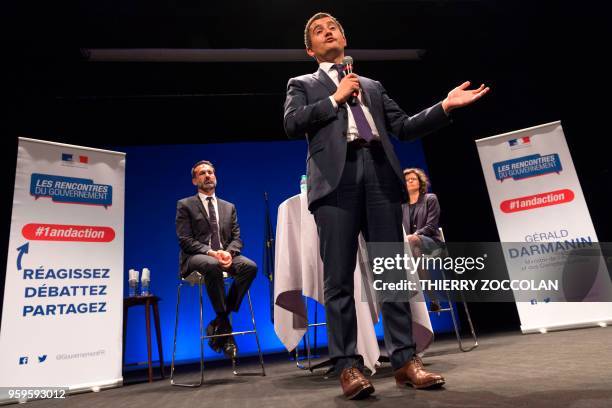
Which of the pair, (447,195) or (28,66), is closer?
(28,66)

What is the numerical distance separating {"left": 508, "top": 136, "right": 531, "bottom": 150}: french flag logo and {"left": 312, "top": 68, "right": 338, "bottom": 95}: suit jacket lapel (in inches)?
114

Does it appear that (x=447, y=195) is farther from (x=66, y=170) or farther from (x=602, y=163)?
(x=66, y=170)

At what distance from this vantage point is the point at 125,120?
17.9 ft

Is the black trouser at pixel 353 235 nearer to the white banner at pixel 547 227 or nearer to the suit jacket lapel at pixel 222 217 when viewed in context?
the suit jacket lapel at pixel 222 217

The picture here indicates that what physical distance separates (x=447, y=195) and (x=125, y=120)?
171 inches

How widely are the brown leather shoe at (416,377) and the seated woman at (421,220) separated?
1.56m

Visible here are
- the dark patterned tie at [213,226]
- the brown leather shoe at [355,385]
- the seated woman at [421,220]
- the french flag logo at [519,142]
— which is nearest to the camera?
the brown leather shoe at [355,385]

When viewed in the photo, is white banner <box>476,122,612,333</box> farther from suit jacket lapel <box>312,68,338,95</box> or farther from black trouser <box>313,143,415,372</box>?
suit jacket lapel <box>312,68,338,95</box>

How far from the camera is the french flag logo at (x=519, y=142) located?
400 cm

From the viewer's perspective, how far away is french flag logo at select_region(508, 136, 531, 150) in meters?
4.00

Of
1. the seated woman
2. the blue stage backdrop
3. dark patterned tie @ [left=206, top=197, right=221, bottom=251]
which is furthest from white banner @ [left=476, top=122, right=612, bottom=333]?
dark patterned tie @ [left=206, top=197, right=221, bottom=251]

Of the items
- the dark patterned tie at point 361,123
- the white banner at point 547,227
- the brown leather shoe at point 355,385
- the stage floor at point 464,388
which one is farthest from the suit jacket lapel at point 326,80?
the white banner at point 547,227

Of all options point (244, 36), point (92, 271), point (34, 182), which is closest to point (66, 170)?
point (34, 182)

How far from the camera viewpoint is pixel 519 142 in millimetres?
4027
